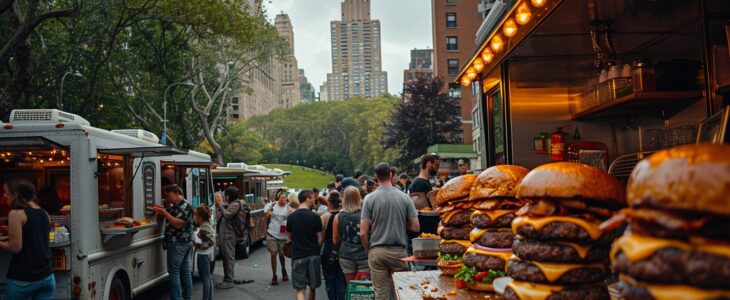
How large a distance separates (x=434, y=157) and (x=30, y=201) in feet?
18.8

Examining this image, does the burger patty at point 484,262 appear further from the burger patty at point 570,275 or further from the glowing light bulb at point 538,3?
the glowing light bulb at point 538,3

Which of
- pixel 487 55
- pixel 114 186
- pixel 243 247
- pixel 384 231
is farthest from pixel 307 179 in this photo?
pixel 487 55

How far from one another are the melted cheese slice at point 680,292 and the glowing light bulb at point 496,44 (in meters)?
4.87

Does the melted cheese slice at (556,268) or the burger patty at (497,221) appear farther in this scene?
the burger patty at (497,221)

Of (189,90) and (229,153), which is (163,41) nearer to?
(189,90)

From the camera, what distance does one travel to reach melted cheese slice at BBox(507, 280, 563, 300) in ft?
10.2

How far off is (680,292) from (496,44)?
5.20 m

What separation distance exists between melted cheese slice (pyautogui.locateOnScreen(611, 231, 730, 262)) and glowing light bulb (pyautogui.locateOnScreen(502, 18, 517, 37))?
400cm

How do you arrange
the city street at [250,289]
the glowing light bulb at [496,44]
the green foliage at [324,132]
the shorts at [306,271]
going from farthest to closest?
the green foliage at [324,132]
the city street at [250,289]
the shorts at [306,271]
the glowing light bulb at [496,44]

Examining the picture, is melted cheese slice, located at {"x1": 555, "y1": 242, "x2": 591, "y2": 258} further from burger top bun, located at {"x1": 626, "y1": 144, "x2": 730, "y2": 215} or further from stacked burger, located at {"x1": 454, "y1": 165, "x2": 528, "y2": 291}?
stacked burger, located at {"x1": 454, "y1": 165, "x2": 528, "y2": 291}

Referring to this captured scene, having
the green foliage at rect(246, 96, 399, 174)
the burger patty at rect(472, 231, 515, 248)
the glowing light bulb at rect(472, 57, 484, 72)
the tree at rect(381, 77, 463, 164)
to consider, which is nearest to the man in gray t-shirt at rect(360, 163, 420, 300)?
the glowing light bulb at rect(472, 57, 484, 72)

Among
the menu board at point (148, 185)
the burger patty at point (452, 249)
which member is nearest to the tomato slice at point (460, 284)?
the burger patty at point (452, 249)

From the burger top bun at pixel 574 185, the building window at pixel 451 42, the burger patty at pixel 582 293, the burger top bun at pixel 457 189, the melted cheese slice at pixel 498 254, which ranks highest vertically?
the building window at pixel 451 42

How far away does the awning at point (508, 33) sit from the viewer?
17.3 ft
